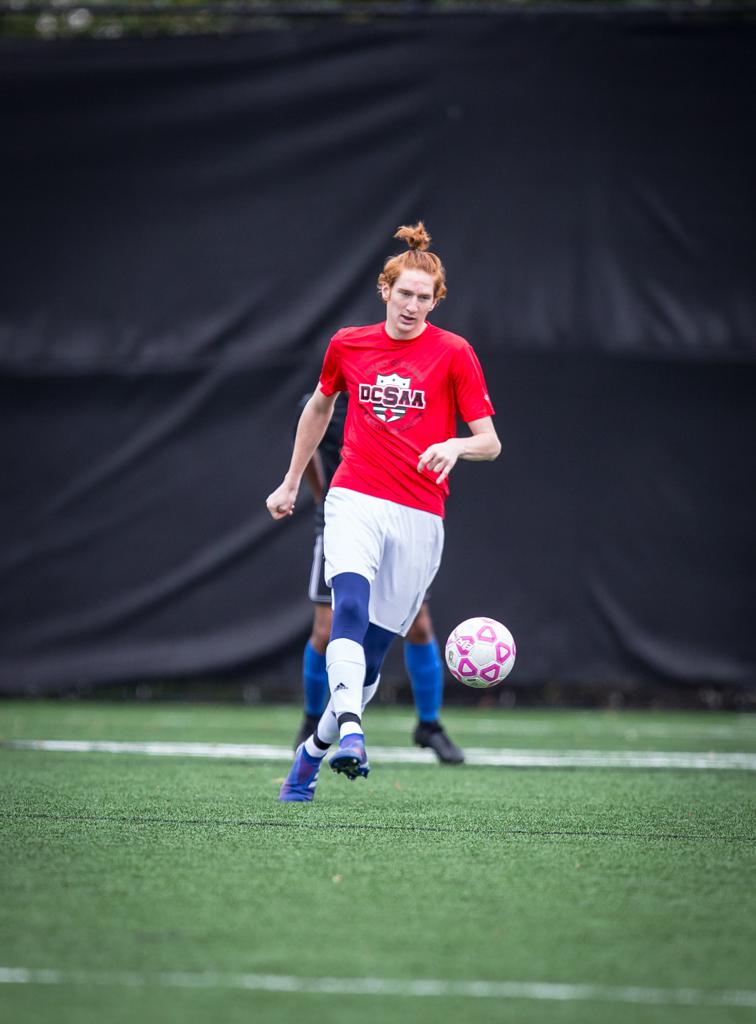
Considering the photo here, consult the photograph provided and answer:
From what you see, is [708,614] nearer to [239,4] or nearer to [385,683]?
[385,683]

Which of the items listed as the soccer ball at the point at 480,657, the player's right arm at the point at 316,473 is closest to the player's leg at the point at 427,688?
the player's right arm at the point at 316,473

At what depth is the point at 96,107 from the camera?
385 inches

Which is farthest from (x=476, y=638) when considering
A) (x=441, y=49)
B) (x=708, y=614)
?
(x=441, y=49)

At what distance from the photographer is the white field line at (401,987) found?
2.62m

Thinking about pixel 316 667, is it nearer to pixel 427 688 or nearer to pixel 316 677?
pixel 316 677

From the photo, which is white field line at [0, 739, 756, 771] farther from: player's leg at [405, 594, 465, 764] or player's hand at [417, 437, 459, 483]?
player's hand at [417, 437, 459, 483]

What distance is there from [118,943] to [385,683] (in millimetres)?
6813

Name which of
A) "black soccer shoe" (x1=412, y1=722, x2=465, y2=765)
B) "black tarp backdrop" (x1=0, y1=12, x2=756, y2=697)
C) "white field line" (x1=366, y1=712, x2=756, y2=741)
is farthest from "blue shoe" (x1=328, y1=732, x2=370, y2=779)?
"black tarp backdrop" (x1=0, y1=12, x2=756, y2=697)

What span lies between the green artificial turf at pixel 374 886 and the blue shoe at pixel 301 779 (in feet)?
0.32

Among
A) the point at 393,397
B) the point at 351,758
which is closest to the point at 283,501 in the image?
the point at 393,397

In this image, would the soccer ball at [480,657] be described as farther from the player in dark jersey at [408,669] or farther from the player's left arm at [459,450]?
the player in dark jersey at [408,669]

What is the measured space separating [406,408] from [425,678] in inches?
75.5

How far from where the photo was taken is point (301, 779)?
5109 millimetres

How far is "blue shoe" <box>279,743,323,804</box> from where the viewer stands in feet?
16.7
